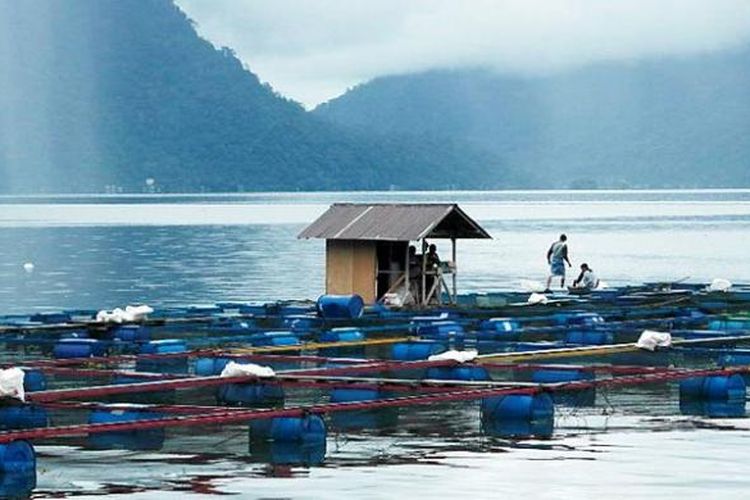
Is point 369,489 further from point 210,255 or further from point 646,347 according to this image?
point 210,255

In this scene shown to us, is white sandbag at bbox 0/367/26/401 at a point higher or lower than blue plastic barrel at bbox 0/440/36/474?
higher

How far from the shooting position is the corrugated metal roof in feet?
122

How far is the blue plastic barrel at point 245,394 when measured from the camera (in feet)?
78.6

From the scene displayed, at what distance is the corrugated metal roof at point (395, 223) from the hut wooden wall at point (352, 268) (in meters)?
0.31

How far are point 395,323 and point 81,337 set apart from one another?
5.83m

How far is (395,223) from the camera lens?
37.8m

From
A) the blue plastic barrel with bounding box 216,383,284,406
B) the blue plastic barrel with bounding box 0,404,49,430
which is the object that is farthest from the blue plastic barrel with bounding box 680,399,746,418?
the blue plastic barrel with bounding box 0,404,49,430

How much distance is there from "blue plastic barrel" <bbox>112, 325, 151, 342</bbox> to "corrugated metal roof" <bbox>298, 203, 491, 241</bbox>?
19.5 ft

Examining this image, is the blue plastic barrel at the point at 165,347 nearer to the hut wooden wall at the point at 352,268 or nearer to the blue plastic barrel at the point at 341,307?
the blue plastic barrel at the point at 341,307

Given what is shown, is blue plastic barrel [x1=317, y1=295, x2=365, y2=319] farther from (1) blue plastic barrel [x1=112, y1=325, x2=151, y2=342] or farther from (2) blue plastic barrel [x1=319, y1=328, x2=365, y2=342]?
(1) blue plastic barrel [x1=112, y1=325, x2=151, y2=342]

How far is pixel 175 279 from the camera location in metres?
66.6

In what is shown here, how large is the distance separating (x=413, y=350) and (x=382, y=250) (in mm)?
10406

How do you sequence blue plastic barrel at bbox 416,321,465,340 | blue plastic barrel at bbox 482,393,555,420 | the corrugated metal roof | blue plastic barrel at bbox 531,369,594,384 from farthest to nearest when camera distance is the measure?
1. the corrugated metal roof
2. blue plastic barrel at bbox 416,321,465,340
3. blue plastic barrel at bbox 531,369,594,384
4. blue plastic barrel at bbox 482,393,555,420

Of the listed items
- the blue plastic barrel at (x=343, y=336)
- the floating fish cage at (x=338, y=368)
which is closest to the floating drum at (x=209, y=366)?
the floating fish cage at (x=338, y=368)
